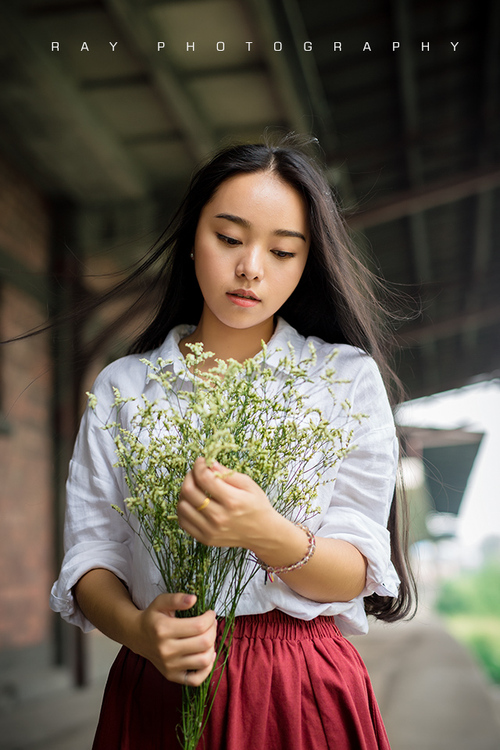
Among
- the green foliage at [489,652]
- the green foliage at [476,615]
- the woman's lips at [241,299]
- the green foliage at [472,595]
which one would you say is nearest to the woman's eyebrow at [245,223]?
the woman's lips at [241,299]

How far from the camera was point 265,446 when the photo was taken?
1.00 meters

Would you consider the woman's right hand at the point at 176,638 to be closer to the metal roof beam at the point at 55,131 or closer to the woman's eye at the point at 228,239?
the woman's eye at the point at 228,239

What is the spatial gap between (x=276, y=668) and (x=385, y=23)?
4049 millimetres

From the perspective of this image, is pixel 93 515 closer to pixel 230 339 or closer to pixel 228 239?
pixel 230 339

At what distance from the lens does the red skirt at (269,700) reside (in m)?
1.13

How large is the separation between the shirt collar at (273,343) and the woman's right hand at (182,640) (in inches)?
20.5

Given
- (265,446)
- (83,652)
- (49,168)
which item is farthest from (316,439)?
(83,652)

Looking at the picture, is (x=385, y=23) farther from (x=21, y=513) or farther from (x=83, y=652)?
(x=83, y=652)

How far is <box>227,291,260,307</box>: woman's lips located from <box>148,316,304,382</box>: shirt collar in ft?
0.38

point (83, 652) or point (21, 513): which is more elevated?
point (21, 513)

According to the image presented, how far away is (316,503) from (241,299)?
38 cm

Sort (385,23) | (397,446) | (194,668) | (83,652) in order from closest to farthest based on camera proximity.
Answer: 1. (194,668)
2. (397,446)
3. (385,23)
4. (83,652)

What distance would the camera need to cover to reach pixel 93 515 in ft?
4.24

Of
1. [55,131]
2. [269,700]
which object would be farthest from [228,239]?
[55,131]
